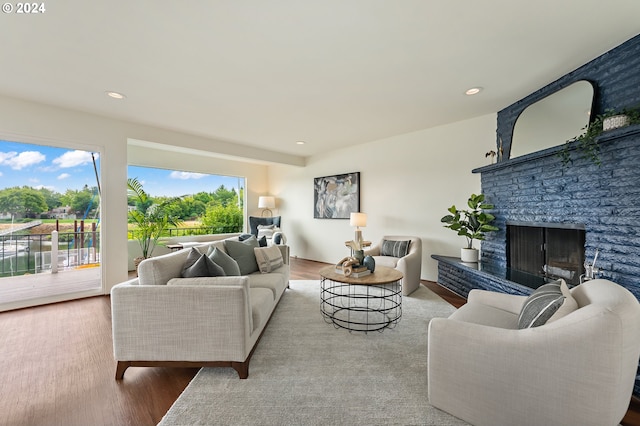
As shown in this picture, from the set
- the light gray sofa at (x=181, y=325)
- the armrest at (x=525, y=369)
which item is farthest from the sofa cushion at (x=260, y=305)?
the armrest at (x=525, y=369)

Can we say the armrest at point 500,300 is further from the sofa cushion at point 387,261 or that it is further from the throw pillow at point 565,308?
the sofa cushion at point 387,261

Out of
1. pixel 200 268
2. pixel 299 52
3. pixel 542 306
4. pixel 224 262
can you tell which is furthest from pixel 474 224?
pixel 200 268

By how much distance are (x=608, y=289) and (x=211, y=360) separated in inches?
95.5

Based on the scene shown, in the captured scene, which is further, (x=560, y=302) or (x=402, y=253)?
(x=402, y=253)

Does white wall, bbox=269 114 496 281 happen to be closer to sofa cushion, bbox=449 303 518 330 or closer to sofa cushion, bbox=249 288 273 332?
sofa cushion, bbox=449 303 518 330

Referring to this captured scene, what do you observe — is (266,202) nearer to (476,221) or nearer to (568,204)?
(476,221)

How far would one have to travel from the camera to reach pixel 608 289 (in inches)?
56.9

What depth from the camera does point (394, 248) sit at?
4.23 metres

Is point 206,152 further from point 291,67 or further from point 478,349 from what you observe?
point 478,349

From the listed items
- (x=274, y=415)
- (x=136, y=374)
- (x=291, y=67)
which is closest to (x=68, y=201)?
(x=136, y=374)

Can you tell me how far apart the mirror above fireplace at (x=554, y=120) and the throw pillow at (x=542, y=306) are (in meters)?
1.71

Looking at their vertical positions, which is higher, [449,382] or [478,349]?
[478,349]

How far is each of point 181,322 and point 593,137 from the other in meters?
3.42

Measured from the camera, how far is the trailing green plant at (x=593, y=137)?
2.01 metres
